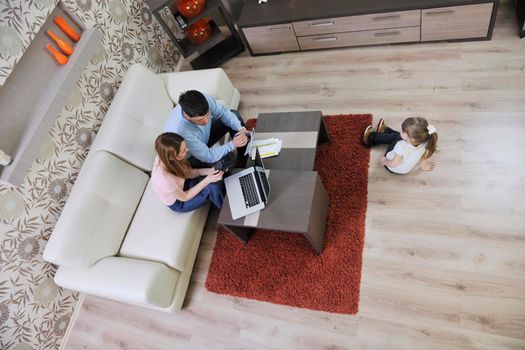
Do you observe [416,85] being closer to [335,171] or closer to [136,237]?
[335,171]

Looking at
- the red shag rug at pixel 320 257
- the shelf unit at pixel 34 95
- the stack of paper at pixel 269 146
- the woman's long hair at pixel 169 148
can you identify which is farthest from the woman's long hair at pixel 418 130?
the shelf unit at pixel 34 95

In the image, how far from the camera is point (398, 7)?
9.45ft

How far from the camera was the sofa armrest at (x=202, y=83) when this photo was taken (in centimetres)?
302

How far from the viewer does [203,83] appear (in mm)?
3037

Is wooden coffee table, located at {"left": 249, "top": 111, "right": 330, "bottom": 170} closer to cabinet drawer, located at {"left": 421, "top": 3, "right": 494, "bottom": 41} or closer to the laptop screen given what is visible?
the laptop screen

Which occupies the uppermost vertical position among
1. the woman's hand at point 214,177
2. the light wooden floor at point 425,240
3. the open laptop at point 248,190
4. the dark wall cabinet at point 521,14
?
the woman's hand at point 214,177

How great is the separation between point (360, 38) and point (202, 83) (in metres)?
1.49

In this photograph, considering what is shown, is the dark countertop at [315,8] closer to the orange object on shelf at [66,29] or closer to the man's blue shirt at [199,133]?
the man's blue shirt at [199,133]

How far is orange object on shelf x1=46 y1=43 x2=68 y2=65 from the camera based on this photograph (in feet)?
8.10

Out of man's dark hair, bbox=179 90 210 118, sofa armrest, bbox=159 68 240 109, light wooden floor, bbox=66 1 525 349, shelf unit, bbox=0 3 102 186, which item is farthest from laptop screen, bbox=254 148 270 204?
shelf unit, bbox=0 3 102 186

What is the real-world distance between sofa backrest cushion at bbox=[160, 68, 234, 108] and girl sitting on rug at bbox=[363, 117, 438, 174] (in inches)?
48.6

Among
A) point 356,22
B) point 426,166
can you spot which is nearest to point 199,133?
point 426,166

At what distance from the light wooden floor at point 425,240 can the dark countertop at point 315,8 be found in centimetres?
44

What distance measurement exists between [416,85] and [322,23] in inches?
38.8
